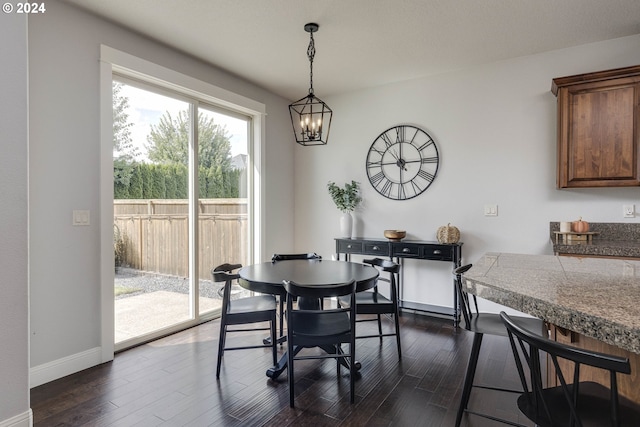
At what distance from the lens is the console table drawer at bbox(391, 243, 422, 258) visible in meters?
3.80

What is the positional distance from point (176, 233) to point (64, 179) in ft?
3.68

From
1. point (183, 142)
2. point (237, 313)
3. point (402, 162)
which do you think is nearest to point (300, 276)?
point (237, 313)

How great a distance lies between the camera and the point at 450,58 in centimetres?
358

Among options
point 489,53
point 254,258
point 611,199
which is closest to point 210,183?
point 254,258

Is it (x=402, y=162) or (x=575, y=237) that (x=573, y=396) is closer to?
(x=575, y=237)

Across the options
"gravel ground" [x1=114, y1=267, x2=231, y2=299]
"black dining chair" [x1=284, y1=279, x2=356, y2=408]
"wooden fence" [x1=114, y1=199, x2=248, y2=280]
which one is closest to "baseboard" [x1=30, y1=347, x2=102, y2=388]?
"gravel ground" [x1=114, y1=267, x2=231, y2=299]

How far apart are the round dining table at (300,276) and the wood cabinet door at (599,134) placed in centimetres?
204

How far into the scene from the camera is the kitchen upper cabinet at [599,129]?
2.88 meters

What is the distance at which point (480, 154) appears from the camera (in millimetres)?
3791

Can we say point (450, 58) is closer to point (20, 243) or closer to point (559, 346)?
point (559, 346)

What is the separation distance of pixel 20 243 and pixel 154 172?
4.79 feet

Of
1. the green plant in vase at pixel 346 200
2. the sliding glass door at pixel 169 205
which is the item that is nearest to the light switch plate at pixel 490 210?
the green plant in vase at pixel 346 200

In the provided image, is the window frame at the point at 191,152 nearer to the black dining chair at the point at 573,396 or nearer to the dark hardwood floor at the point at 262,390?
the dark hardwood floor at the point at 262,390

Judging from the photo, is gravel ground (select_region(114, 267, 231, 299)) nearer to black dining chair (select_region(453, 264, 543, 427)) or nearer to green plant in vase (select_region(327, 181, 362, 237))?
green plant in vase (select_region(327, 181, 362, 237))
